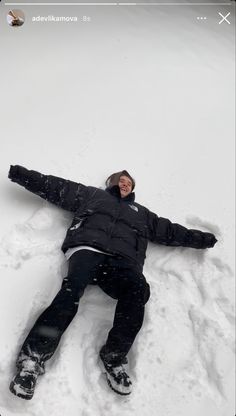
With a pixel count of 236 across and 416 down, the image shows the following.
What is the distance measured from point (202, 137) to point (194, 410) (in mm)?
3150

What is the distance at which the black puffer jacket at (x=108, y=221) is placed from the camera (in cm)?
275

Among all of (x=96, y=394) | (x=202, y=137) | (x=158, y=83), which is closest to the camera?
(x=96, y=394)

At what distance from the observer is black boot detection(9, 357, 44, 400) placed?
2043 millimetres

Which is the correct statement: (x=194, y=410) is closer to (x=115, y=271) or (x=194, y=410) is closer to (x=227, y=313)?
(x=227, y=313)

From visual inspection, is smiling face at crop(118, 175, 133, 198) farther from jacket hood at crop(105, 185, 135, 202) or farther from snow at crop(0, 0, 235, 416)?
snow at crop(0, 0, 235, 416)

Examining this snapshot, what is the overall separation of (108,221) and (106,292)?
53 centimetres

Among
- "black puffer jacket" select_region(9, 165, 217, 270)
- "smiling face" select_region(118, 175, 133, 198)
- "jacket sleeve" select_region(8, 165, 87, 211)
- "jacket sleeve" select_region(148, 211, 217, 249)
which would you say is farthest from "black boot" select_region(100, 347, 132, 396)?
"smiling face" select_region(118, 175, 133, 198)

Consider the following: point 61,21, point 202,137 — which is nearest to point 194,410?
point 202,137

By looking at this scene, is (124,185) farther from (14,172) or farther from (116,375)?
(116,375)

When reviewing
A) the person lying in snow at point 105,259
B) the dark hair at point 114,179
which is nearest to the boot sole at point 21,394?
the person lying in snow at point 105,259

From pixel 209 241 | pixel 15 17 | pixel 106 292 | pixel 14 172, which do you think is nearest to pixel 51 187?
pixel 14 172

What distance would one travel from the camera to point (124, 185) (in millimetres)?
3264

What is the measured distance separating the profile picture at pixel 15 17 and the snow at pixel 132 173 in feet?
0.26

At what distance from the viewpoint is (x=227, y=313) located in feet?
9.83
